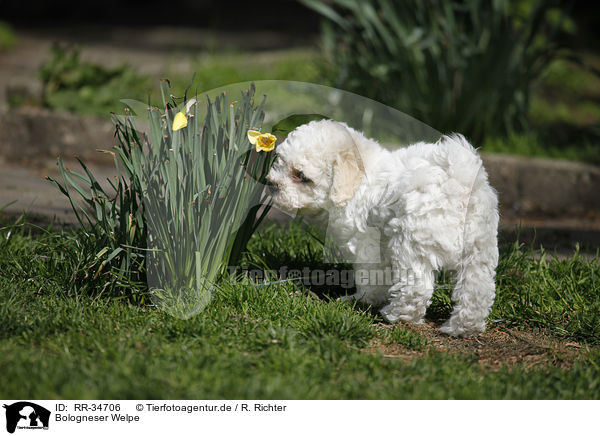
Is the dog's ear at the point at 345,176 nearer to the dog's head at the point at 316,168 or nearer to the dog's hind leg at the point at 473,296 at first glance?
the dog's head at the point at 316,168

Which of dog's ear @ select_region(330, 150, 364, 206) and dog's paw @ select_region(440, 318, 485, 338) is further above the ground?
dog's ear @ select_region(330, 150, 364, 206)

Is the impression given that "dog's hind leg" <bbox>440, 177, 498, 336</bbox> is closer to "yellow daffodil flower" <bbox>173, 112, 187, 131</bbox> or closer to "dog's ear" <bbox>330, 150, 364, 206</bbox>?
"dog's ear" <bbox>330, 150, 364, 206</bbox>

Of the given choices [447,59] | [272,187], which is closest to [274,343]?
[272,187]

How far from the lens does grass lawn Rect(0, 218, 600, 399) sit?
7.64 feet

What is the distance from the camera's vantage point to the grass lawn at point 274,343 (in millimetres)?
2328

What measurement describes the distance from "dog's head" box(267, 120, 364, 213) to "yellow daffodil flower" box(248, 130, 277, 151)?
0.15 ft

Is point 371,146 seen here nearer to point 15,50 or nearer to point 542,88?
point 542,88

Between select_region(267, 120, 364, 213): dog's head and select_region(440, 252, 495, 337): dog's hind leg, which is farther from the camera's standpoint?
select_region(267, 120, 364, 213): dog's head

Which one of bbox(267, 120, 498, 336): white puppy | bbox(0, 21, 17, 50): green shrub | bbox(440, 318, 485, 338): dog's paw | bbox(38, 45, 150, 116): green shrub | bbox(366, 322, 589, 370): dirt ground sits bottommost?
bbox(366, 322, 589, 370): dirt ground

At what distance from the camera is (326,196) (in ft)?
9.66

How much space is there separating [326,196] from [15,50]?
8441 mm

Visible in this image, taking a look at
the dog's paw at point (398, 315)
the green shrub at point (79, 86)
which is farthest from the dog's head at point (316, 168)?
the green shrub at point (79, 86)

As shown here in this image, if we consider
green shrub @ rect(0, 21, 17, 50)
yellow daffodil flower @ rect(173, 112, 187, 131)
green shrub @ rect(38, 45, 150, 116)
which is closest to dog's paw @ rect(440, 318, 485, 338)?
yellow daffodil flower @ rect(173, 112, 187, 131)

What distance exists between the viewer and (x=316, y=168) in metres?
2.88
